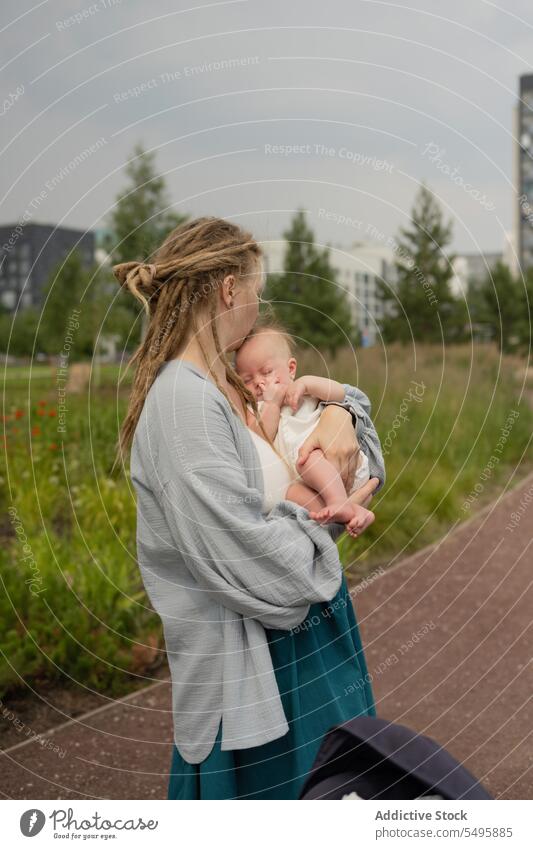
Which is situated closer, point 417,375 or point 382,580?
point 382,580

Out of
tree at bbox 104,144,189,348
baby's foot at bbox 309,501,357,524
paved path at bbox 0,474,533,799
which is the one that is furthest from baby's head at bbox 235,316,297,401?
tree at bbox 104,144,189,348

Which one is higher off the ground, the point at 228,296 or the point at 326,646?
the point at 228,296

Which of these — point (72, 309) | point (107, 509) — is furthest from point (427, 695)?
point (72, 309)

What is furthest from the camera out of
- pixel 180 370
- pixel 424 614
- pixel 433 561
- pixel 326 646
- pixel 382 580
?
pixel 433 561

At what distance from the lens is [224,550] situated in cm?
193

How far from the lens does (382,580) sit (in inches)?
237

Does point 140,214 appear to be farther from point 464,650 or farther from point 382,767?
point 382,767

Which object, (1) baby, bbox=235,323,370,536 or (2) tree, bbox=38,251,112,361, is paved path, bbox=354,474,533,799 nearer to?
(1) baby, bbox=235,323,370,536

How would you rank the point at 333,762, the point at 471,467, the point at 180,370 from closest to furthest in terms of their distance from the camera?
the point at 333,762 → the point at 180,370 → the point at 471,467

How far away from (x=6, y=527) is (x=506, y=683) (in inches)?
132

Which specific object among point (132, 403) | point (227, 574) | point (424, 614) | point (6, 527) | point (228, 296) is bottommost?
point (424, 614)

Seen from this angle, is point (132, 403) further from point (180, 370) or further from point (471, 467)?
point (471, 467)

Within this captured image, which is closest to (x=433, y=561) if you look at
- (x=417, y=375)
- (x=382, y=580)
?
(x=382, y=580)

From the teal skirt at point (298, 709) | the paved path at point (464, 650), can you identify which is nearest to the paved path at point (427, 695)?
the paved path at point (464, 650)
